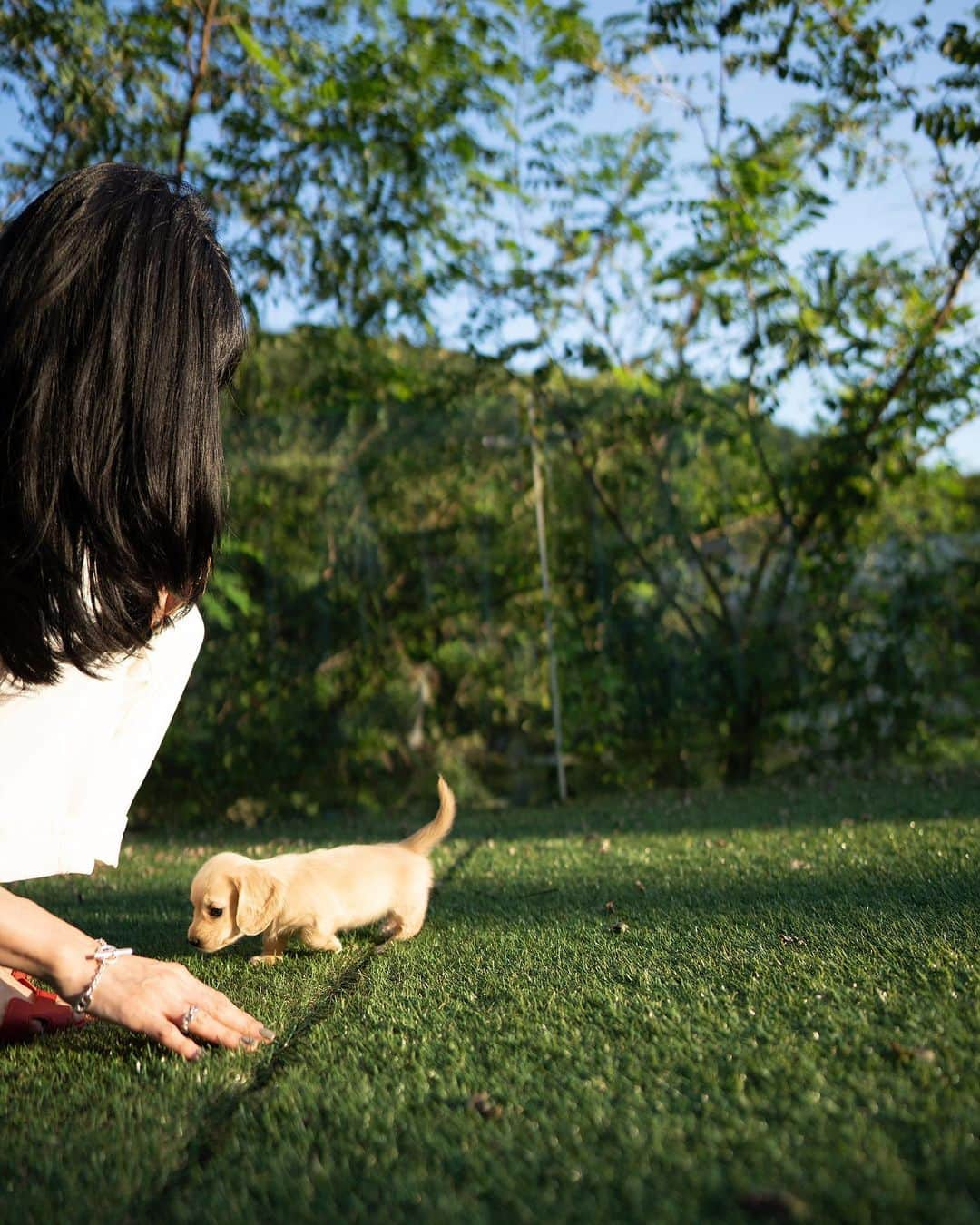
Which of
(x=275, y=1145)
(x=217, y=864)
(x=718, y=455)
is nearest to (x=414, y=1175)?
(x=275, y=1145)

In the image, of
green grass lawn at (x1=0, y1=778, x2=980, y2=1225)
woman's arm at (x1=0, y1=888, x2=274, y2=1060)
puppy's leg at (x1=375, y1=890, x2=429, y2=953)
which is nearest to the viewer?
green grass lawn at (x1=0, y1=778, x2=980, y2=1225)

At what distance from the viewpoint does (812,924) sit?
2332 mm

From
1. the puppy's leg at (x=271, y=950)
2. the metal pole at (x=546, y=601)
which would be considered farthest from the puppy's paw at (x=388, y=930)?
the metal pole at (x=546, y=601)

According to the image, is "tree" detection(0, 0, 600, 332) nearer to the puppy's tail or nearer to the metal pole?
the metal pole

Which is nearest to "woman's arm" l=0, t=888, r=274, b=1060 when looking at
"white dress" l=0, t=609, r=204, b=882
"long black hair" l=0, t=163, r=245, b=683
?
"white dress" l=0, t=609, r=204, b=882

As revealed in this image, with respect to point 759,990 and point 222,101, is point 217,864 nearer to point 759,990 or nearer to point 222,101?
point 759,990

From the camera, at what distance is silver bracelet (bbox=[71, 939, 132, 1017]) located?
1641 millimetres

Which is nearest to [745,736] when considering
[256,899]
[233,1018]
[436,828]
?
[436,828]

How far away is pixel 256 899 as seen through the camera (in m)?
2.29

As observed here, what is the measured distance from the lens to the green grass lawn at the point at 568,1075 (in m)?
1.19

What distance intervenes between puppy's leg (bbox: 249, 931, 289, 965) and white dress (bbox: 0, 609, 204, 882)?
0.55 m

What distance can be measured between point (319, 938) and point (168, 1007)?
0.77m

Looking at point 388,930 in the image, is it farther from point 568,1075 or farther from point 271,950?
point 568,1075

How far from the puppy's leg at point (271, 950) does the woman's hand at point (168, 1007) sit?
61cm
